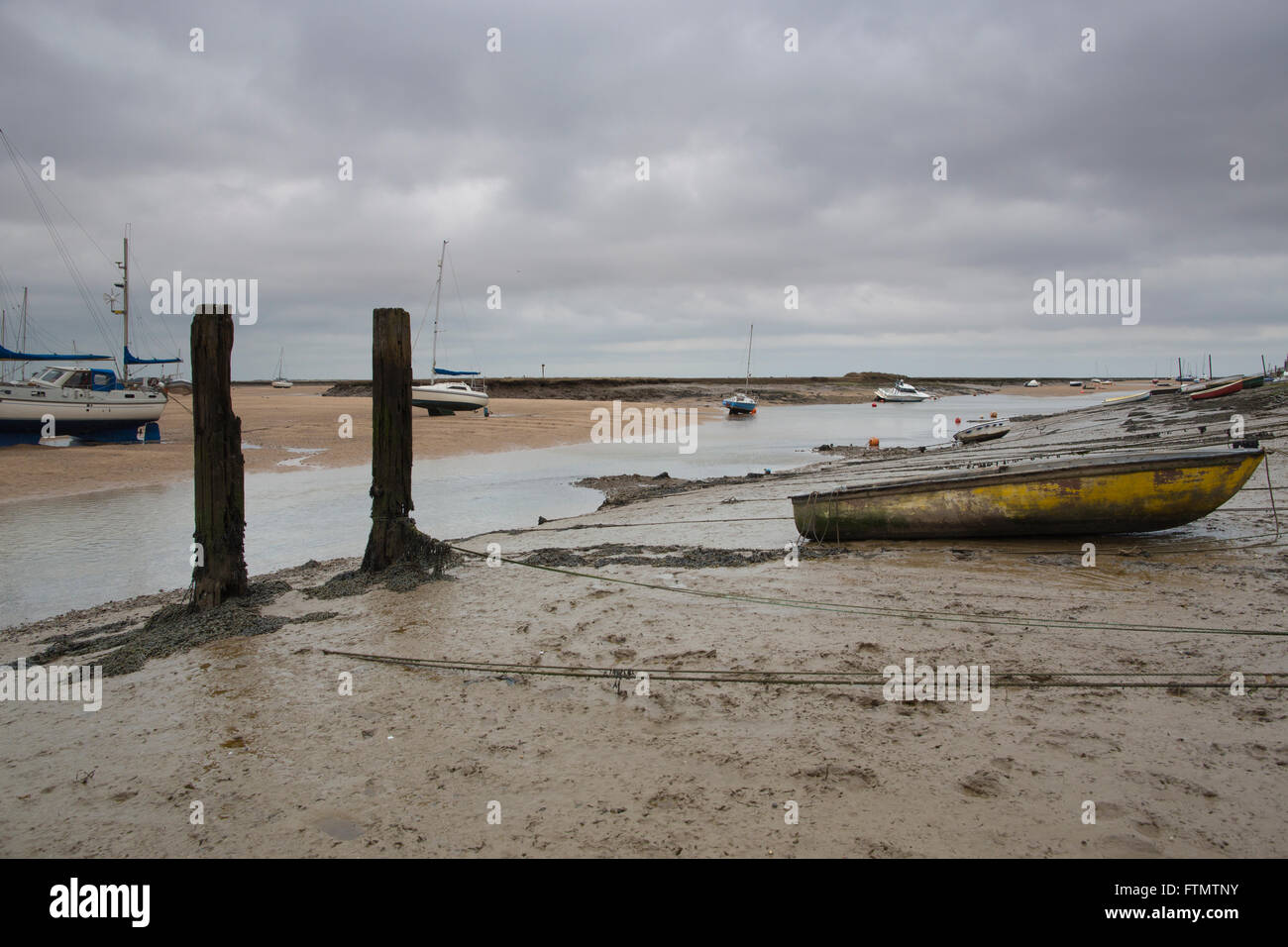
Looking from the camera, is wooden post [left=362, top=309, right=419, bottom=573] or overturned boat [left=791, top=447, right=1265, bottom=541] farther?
wooden post [left=362, top=309, right=419, bottom=573]

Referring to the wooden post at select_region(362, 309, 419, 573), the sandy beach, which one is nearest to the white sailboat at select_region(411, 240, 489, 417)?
the sandy beach

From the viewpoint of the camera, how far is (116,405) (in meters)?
26.8

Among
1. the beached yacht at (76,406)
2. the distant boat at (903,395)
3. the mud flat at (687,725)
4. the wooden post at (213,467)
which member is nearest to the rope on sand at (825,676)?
the mud flat at (687,725)

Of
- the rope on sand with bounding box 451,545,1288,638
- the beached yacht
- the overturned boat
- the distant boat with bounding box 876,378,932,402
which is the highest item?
the distant boat with bounding box 876,378,932,402

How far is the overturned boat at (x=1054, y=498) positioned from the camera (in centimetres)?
802

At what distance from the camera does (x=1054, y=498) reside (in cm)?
835

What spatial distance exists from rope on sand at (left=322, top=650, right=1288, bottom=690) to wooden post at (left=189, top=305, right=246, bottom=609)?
2.67 m

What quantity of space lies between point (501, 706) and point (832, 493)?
5644 mm

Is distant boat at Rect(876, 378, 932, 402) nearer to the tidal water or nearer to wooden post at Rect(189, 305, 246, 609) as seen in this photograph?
the tidal water

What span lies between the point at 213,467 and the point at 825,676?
6083mm

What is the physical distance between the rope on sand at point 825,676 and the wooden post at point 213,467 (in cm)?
267

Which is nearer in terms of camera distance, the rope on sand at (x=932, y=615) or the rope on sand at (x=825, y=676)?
the rope on sand at (x=825, y=676)

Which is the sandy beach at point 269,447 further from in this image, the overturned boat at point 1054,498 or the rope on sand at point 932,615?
the overturned boat at point 1054,498

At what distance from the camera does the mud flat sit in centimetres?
344
